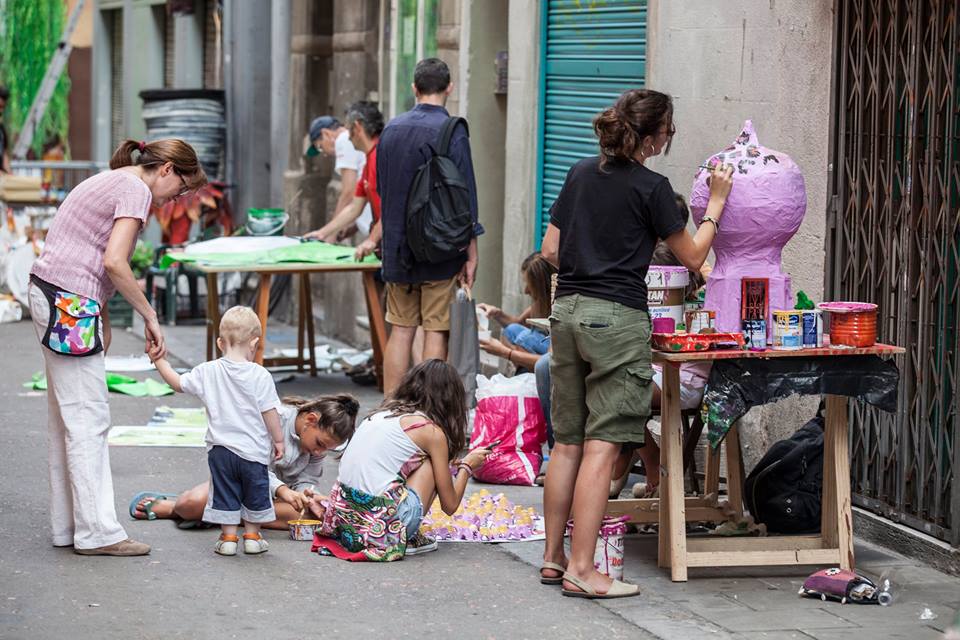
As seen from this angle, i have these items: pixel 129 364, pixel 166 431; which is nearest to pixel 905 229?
pixel 166 431

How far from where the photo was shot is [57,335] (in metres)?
6.60

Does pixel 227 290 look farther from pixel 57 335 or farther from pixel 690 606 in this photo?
pixel 690 606

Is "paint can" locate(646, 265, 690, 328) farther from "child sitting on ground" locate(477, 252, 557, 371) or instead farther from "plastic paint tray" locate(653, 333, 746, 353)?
"child sitting on ground" locate(477, 252, 557, 371)

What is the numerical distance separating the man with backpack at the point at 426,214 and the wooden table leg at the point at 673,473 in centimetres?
264

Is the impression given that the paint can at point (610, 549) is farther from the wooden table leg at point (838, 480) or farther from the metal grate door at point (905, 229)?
the metal grate door at point (905, 229)

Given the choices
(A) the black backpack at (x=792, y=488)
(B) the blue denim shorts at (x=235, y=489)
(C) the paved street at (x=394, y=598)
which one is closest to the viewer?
(C) the paved street at (x=394, y=598)

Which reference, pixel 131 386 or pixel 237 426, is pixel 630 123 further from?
pixel 131 386

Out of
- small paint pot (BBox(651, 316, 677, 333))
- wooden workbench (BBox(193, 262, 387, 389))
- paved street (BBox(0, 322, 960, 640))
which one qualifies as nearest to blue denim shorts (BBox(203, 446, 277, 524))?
paved street (BBox(0, 322, 960, 640))

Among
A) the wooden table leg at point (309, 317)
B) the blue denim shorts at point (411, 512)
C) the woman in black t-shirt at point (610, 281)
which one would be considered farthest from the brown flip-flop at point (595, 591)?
the wooden table leg at point (309, 317)

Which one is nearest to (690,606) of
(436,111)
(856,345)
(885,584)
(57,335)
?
(885,584)

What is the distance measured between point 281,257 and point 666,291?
189 inches

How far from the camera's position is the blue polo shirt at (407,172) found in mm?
8969

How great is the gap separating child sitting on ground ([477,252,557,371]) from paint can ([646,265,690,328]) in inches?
71.3

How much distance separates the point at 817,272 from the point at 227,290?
8327 millimetres
